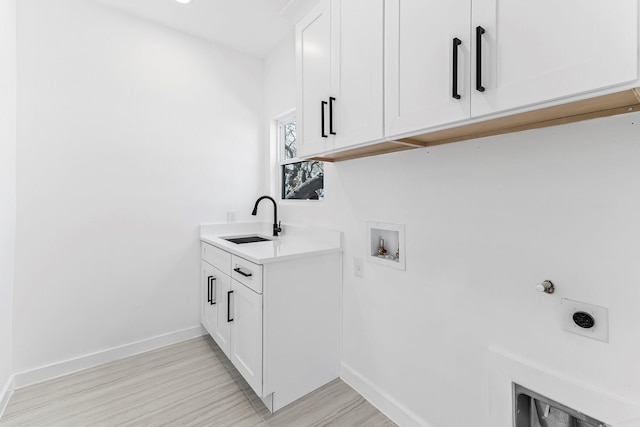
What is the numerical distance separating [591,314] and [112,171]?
294 cm

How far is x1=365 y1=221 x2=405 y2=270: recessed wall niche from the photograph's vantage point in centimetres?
160

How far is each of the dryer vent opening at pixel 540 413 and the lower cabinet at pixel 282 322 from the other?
1098mm

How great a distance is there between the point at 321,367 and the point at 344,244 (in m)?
0.84

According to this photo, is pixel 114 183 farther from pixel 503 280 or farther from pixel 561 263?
pixel 561 263

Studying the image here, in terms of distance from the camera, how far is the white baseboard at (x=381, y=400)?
5.09 feet

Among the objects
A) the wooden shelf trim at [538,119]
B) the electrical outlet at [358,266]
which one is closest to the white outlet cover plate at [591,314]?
the wooden shelf trim at [538,119]

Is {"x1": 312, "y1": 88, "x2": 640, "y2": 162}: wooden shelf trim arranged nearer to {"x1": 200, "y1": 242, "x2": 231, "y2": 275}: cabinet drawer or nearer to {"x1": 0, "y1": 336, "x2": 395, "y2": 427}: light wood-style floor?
{"x1": 200, "y1": 242, "x2": 231, "y2": 275}: cabinet drawer

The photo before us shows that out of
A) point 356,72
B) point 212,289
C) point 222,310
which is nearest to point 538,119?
point 356,72

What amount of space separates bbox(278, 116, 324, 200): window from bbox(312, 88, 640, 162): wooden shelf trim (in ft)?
3.28

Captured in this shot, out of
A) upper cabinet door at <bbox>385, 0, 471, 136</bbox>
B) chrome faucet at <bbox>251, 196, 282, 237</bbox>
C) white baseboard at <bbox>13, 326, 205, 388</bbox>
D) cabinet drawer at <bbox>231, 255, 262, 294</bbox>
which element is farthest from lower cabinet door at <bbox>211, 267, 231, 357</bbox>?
upper cabinet door at <bbox>385, 0, 471, 136</bbox>

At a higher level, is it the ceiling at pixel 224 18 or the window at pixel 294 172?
the ceiling at pixel 224 18

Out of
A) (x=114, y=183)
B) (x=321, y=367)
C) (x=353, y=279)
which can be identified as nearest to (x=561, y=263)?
(x=353, y=279)

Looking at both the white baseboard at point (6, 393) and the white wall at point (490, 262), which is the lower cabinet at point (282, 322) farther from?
the white baseboard at point (6, 393)

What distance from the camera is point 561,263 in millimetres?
1026
